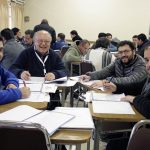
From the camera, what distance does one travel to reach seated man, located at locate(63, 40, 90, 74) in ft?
17.1

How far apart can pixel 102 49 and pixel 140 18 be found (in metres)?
6.19

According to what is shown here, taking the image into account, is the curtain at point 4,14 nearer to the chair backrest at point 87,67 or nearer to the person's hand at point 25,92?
the chair backrest at point 87,67

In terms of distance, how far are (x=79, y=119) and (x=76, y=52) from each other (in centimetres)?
355

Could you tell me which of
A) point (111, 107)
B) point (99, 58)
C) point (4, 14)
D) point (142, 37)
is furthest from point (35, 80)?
point (4, 14)

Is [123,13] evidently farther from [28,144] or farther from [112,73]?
[28,144]

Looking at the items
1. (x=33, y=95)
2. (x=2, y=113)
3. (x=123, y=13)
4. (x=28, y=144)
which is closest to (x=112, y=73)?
(x=33, y=95)

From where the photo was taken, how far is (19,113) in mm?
1953

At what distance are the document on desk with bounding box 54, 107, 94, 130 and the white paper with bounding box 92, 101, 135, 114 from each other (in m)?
0.17

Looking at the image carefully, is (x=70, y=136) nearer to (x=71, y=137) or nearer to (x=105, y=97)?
(x=71, y=137)

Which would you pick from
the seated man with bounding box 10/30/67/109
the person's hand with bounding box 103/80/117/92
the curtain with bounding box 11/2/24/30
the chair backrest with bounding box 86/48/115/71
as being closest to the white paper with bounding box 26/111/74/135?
the person's hand with bounding box 103/80/117/92

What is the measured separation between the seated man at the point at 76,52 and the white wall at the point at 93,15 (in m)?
5.61

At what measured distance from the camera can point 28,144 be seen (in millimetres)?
1471

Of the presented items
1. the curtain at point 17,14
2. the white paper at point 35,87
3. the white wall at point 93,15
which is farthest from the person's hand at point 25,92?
the white wall at point 93,15

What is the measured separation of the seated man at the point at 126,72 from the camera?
9.98 ft
